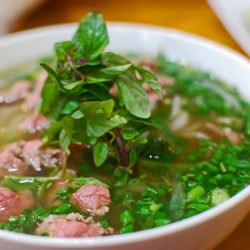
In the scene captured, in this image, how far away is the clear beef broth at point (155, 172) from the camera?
4.17 ft

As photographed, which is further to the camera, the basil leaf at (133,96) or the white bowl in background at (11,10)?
the white bowl in background at (11,10)

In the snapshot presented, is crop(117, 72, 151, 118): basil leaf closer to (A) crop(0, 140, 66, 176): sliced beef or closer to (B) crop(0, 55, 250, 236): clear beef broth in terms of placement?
(B) crop(0, 55, 250, 236): clear beef broth

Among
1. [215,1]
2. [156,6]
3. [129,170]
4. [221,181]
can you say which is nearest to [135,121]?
[129,170]

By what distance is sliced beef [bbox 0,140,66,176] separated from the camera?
1.45 metres

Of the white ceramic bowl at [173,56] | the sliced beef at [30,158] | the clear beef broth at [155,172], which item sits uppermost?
the white ceramic bowl at [173,56]

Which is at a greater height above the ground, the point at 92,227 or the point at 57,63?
the point at 57,63

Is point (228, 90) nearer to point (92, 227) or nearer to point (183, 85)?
point (183, 85)

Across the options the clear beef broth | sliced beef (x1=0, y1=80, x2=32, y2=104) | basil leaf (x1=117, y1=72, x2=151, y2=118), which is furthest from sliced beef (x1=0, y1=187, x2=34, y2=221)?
sliced beef (x1=0, y1=80, x2=32, y2=104)

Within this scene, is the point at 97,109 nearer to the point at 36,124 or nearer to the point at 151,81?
the point at 151,81

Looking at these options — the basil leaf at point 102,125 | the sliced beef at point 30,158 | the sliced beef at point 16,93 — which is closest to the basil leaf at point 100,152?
the basil leaf at point 102,125

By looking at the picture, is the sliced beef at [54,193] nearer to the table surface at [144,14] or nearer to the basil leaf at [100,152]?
the basil leaf at [100,152]

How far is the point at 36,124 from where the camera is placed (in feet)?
5.30

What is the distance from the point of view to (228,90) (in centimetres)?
182

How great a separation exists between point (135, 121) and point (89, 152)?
203mm
